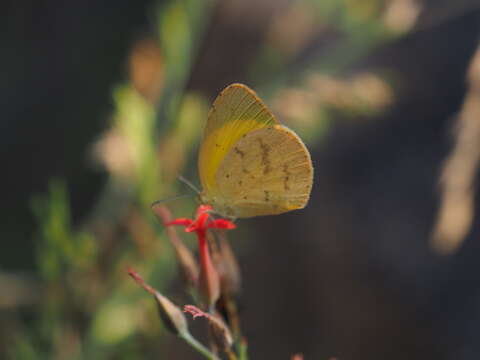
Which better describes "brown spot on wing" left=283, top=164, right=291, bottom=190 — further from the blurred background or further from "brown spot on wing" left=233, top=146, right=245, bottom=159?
the blurred background

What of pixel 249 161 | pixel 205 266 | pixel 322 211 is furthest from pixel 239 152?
pixel 322 211

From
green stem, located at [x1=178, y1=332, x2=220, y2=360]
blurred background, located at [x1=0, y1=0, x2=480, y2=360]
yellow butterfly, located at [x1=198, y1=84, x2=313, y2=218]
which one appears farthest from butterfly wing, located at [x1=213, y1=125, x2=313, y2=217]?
blurred background, located at [x1=0, y1=0, x2=480, y2=360]

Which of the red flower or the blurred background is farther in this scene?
the blurred background

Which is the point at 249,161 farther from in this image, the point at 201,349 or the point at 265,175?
the point at 201,349

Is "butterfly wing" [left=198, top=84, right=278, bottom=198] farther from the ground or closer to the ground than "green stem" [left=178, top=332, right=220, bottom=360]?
farther from the ground

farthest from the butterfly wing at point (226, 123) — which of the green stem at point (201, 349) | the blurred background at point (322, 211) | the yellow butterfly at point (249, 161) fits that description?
the blurred background at point (322, 211)

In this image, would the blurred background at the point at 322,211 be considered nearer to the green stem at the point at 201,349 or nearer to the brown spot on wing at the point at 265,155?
the brown spot on wing at the point at 265,155

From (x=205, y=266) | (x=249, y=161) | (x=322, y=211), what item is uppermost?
(x=249, y=161)
